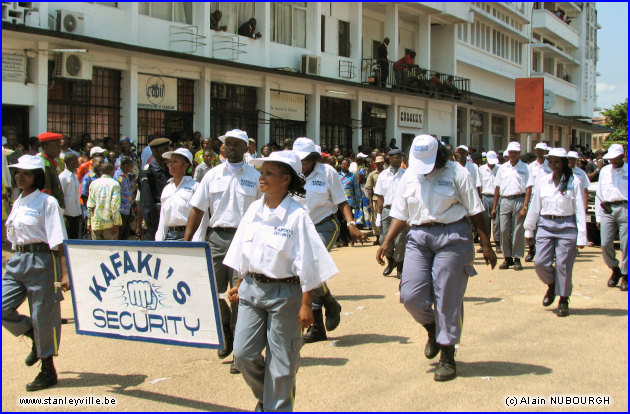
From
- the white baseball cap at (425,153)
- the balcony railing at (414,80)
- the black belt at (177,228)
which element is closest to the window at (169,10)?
the balcony railing at (414,80)

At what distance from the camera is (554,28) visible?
162 ft

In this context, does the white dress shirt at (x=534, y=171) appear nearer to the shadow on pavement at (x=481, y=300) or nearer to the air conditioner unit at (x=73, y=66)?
the shadow on pavement at (x=481, y=300)

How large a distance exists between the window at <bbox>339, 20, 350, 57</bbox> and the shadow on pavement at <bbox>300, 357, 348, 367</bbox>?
22431 mm

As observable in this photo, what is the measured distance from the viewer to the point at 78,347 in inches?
277

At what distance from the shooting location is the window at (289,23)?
79.9 feet

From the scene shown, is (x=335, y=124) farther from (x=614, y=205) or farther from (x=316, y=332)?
(x=316, y=332)

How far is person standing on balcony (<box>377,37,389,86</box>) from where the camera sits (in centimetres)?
2875

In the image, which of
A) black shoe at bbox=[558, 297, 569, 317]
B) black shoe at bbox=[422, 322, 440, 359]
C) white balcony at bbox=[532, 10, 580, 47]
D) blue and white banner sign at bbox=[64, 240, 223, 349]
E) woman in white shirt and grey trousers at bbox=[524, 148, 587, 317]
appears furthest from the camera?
white balcony at bbox=[532, 10, 580, 47]

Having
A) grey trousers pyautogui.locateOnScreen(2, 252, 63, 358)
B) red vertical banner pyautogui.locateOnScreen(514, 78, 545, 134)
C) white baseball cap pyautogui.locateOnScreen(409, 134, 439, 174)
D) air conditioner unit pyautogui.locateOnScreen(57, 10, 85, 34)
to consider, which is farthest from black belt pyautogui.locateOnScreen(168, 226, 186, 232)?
red vertical banner pyautogui.locateOnScreen(514, 78, 545, 134)

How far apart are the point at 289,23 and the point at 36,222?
2021 centimetres

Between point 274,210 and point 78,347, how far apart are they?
3.30 meters

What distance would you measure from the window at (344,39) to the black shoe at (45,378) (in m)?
23.3

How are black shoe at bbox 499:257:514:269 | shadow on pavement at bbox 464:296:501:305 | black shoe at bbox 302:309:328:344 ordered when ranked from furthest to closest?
1. black shoe at bbox 499:257:514:269
2. shadow on pavement at bbox 464:296:501:305
3. black shoe at bbox 302:309:328:344

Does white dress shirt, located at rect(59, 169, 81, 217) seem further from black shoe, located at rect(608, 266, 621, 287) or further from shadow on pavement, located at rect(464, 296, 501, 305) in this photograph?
black shoe, located at rect(608, 266, 621, 287)
